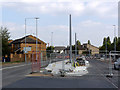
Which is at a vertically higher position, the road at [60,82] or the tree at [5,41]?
the tree at [5,41]

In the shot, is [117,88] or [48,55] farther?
[48,55]

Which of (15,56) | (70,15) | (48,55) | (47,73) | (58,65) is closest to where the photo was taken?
(47,73)

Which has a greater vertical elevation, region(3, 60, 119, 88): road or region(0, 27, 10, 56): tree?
region(0, 27, 10, 56): tree

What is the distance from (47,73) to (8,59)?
3906 cm

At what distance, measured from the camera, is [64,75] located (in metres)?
16.1

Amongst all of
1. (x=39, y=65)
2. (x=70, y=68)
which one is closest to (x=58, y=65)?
(x=70, y=68)

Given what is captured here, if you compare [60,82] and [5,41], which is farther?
[5,41]

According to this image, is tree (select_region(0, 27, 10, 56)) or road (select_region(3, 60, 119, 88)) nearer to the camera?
road (select_region(3, 60, 119, 88))

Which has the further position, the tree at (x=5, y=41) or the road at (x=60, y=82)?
the tree at (x=5, y=41)

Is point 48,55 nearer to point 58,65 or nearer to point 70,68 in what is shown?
point 58,65

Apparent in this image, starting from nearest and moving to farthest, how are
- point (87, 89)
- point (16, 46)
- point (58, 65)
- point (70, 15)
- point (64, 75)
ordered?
point (87, 89) < point (64, 75) < point (58, 65) < point (70, 15) < point (16, 46)

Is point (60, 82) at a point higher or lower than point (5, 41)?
lower

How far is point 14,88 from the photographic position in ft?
35.0

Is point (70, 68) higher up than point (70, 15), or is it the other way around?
point (70, 15)
